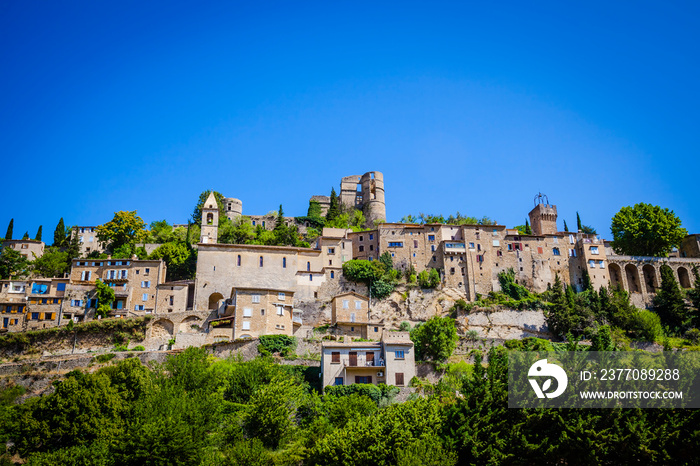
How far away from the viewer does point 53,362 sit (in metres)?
51.5

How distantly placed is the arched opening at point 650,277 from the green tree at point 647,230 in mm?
Result: 2783

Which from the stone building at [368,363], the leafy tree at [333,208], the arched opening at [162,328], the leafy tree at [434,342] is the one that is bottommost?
the stone building at [368,363]

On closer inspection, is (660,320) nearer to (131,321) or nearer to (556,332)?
(556,332)

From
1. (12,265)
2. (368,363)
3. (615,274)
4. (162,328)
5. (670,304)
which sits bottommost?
(368,363)

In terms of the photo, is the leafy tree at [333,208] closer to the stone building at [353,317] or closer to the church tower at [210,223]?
the church tower at [210,223]

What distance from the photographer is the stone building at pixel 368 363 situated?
4794 centimetres

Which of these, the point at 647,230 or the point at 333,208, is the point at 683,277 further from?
the point at 333,208

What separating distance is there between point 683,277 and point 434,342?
129 ft

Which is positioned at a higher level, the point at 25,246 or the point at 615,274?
the point at 25,246

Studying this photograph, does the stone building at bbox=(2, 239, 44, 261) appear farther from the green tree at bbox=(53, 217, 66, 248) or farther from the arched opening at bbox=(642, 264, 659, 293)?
the arched opening at bbox=(642, 264, 659, 293)

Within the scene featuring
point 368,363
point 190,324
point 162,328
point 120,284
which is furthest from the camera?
point 120,284

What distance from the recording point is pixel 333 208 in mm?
93062

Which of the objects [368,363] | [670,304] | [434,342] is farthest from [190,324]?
[670,304]

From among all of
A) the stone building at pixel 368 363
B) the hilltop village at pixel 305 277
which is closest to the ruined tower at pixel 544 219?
the hilltop village at pixel 305 277
